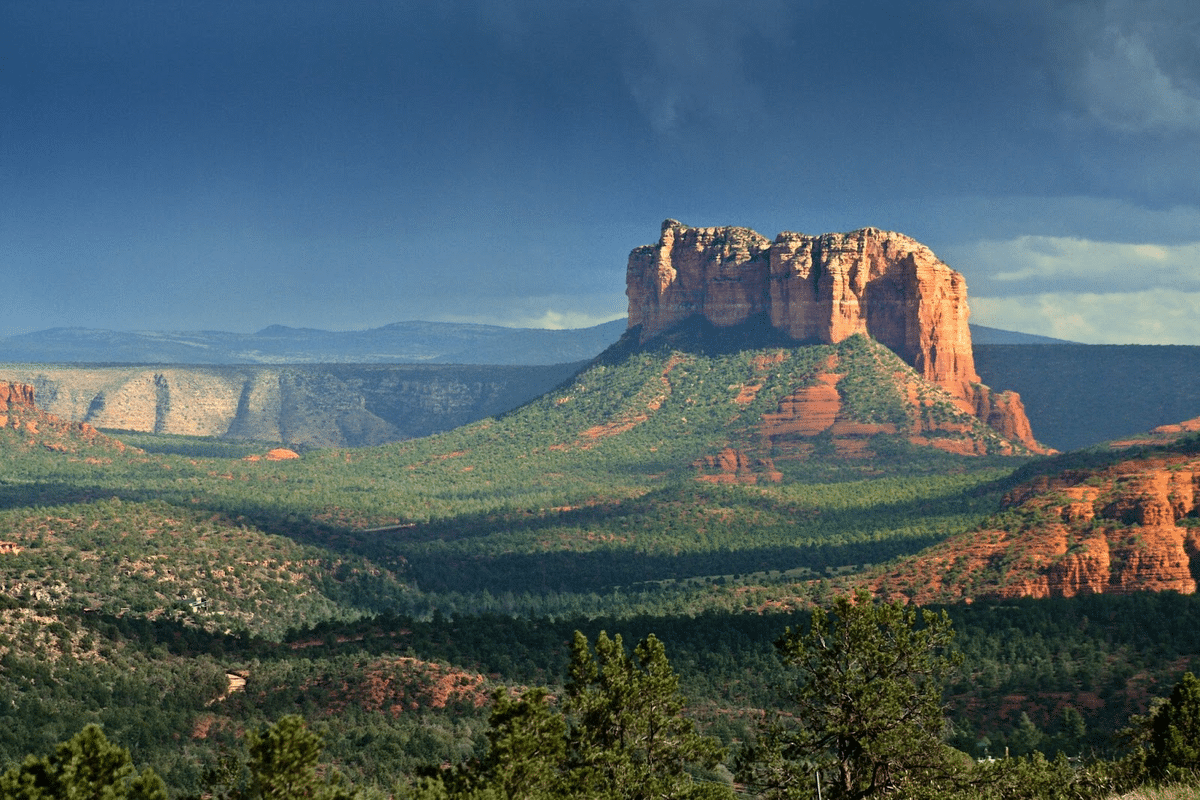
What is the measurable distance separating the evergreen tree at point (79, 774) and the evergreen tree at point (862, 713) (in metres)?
16.6

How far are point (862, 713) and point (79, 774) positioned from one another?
65.0ft

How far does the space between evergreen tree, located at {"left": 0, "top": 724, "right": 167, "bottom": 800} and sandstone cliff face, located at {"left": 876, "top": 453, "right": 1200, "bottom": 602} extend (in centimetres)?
6770

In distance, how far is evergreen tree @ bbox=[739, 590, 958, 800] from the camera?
36.1 meters

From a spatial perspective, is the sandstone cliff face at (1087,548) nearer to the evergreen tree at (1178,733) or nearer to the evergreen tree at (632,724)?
the evergreen tree at (1178,733)

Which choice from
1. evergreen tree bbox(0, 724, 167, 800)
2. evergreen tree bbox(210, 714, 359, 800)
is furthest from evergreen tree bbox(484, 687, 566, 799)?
evergreen tree bbox(0, 724, 167, 800)

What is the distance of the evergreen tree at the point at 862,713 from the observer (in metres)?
36.1

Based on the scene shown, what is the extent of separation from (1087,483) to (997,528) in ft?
28.8

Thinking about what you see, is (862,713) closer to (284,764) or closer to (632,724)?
(632,724)

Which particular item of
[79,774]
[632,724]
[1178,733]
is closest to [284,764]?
[79,774]

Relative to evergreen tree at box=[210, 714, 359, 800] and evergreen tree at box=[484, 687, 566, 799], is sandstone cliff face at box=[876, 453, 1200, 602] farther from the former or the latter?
evergreen tree at box=[210, 714, 359, 800]

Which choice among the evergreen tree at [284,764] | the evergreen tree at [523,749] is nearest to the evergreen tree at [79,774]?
the evergreen tree at [284,764]

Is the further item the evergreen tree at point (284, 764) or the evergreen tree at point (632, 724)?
the evergreen tree at point (632, 724)

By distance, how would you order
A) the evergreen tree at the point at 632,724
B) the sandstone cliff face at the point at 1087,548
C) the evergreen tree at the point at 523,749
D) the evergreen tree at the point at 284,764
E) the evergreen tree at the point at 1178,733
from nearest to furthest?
the evergreen tree at the point at 284,764 → the evergreen tree at the point at 523,749 → the evergreen tree at the point at 632,724 → the evergreen tree at the point at 1178,733 → the sandstone cliff face at the point at 1087,548

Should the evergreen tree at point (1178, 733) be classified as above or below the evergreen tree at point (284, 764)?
below
